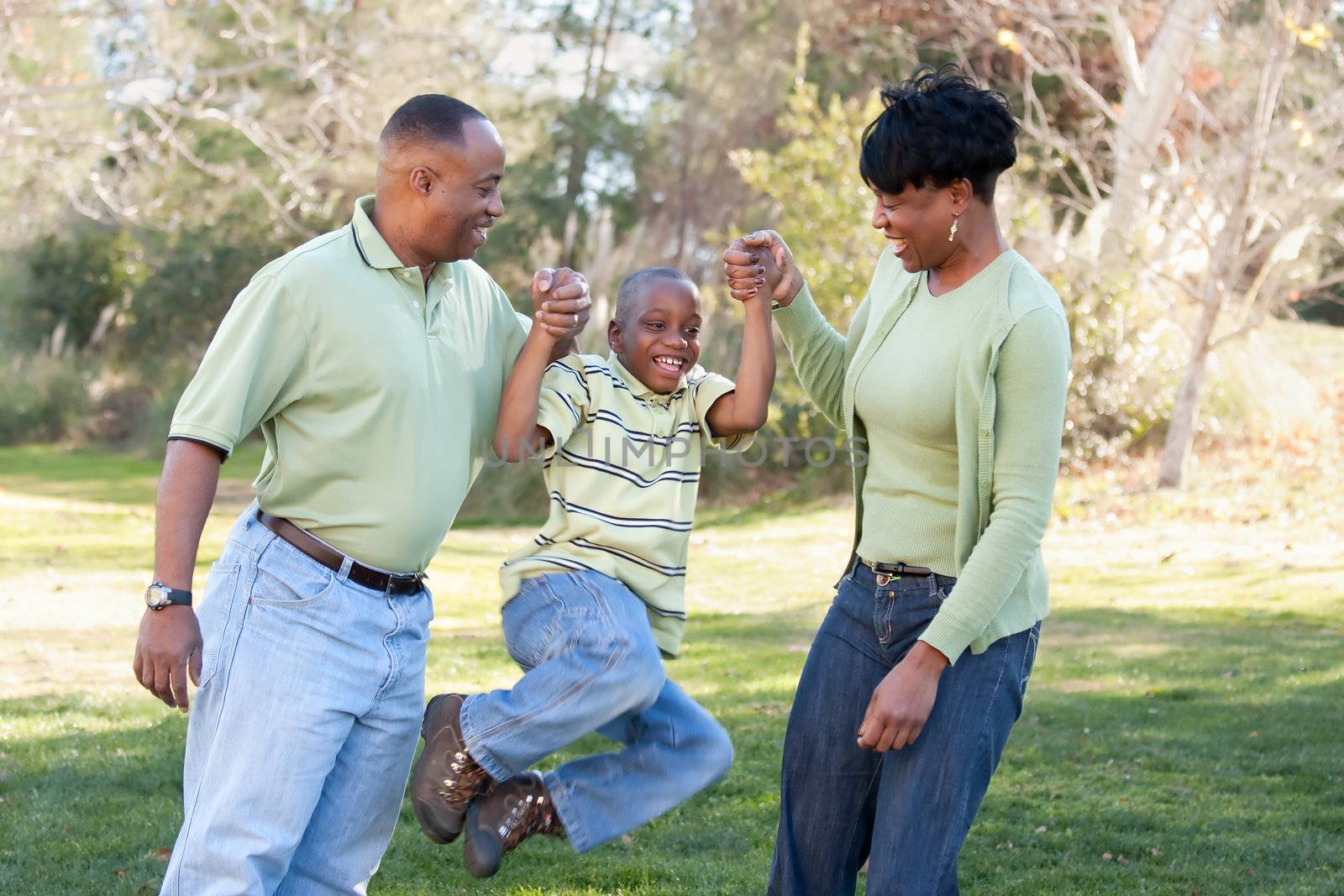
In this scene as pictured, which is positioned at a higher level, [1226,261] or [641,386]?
[1226,261]

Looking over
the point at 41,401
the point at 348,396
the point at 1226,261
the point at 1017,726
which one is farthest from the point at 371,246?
the point at 41,401

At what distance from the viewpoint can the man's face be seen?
3.34 metres

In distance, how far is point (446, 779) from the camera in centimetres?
333

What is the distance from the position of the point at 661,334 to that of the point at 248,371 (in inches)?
43.2

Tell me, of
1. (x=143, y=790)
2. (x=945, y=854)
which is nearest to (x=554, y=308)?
(x=945, y=854)

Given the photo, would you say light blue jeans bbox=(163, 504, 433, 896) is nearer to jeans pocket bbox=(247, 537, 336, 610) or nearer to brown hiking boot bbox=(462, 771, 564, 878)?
jeans pocket bbox=(247, 537, 336, 610)

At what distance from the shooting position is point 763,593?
11.8 m

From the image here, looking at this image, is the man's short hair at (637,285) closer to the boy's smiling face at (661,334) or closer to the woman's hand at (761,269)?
the boy's smiling face at (661,334)

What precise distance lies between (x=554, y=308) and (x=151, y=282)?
26.7 metres

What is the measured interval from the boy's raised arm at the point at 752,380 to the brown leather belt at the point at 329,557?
0.94 metres

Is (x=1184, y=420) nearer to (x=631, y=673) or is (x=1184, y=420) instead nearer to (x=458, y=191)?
(x=631, y=673)

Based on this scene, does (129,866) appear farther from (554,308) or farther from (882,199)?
(882,199)

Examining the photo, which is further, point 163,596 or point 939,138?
point 939,138

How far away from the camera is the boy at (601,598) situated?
10.9 ft
